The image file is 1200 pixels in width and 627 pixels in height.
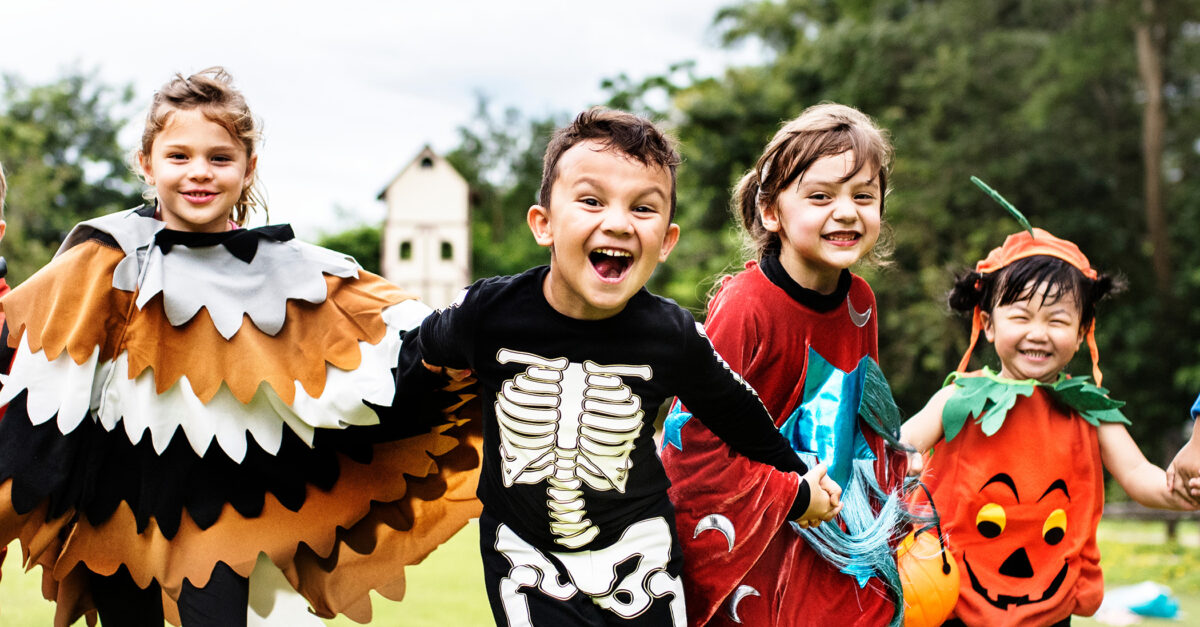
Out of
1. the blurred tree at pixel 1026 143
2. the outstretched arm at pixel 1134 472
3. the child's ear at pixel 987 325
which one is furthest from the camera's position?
the blurred tree at pixel 1026 143

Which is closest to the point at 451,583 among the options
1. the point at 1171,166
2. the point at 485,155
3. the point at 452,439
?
the point at 452,439

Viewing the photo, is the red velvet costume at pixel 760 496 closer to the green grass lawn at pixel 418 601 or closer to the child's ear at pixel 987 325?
the child's ear at pixel 987 325

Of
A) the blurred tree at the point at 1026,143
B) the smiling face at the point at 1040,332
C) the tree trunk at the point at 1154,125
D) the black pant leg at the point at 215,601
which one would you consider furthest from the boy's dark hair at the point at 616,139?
the tree trunk at the point at 1154,125

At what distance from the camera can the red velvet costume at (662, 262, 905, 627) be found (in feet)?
9.94

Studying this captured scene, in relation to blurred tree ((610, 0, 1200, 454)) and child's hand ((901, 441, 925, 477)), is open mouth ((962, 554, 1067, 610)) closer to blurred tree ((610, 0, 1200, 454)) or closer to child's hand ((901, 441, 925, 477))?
child's hand ((901, 441, 925, 477))

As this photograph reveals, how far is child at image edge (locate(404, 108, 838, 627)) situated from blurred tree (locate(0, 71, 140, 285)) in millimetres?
23694

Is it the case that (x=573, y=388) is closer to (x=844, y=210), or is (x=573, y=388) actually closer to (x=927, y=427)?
(x=844, y=210)

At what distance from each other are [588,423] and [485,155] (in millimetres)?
48060

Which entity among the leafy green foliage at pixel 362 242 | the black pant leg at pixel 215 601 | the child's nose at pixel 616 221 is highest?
the child's nose at pixel 616 221

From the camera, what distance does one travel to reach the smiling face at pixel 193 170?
331 centimetres

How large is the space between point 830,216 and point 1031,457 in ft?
4.23

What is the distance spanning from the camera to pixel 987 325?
161 inches

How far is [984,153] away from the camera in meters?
19.0

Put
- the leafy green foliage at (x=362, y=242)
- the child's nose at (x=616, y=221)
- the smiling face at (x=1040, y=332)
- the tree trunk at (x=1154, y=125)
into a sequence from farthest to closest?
the leafy green foliage at (x=362, y=242)
the tree trunk at (x=1154, y=125)
the smiling face at (x=1040, y=332)
the child's nose at (x=616, y=221)
